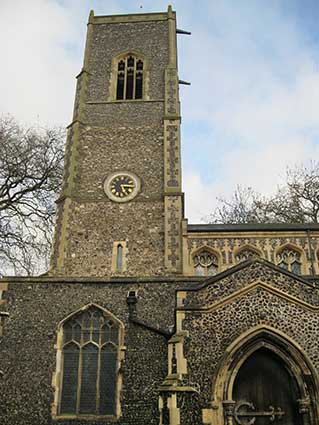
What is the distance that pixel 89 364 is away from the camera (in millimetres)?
14312

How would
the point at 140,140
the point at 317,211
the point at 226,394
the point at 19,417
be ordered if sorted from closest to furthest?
the point at 226,394
the point at 19,417
the point at 140,140
the point at 317,211

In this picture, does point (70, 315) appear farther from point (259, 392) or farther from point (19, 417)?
point (259, 392)

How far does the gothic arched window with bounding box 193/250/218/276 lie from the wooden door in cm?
810

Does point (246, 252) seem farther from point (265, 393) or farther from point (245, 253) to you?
point (265, 393)

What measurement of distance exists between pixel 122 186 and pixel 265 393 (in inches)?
459

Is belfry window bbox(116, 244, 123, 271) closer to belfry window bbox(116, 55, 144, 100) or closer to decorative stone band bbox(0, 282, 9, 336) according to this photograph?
decorative stone band bbox(0, 282, 9, 336)

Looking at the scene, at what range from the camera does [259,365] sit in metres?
11.9

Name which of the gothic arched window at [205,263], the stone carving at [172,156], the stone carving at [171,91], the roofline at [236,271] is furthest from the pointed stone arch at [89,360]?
the stone carving at [171,91]

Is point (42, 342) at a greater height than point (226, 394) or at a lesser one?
→ greater

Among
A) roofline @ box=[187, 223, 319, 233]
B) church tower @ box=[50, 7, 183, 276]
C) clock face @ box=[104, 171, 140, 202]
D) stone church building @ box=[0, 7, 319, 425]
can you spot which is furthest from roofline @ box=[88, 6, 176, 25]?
roofline @ box=[187, 223, 319, 233]

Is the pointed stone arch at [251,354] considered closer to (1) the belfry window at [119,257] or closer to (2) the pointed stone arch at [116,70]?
(1) the belfry window at [119,257]

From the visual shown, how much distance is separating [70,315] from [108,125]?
11110mm

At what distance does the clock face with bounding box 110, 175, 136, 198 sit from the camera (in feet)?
68.7

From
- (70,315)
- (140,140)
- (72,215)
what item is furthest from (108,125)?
(70,315)
